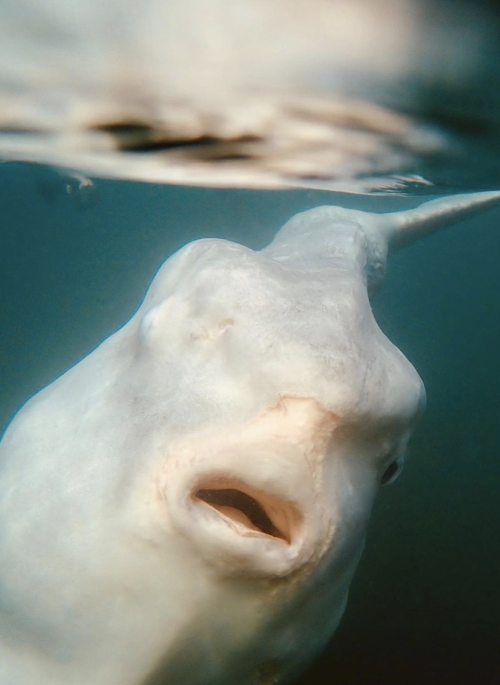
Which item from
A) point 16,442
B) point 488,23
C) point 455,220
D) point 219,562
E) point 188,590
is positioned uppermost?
point 455,220

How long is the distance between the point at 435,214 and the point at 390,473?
5.57m

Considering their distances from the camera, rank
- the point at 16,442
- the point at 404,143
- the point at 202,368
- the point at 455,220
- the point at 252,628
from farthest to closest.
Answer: the point at 455,220 < the point at 404,143 < the point at 16,442 < the point at 202,368 < the point at 252,628

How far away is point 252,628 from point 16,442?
1.47m

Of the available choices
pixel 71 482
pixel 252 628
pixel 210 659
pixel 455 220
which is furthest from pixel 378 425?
pixel 455 220

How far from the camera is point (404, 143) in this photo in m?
4.19

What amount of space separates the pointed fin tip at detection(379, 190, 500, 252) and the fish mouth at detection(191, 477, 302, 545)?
17.6 feet

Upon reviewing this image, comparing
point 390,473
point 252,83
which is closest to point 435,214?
point 252,83

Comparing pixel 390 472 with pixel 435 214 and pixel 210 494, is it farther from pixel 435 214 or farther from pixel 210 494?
pixel 435 214

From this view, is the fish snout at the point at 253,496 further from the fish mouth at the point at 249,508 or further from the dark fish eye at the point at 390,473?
the dark fish eye at the point at 390,473

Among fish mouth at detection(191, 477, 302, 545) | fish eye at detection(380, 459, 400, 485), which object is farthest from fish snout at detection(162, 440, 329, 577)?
fish eye at detection(380, 459, 400, 485)

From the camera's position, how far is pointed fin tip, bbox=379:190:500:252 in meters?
6.92

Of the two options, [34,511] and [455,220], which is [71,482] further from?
[455,220]

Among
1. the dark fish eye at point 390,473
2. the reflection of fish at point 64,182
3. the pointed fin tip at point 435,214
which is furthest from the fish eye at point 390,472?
the reflection of fish at point 64,182

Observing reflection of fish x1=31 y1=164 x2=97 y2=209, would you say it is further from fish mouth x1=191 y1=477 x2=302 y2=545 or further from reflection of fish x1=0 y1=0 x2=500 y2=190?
fish mouth x1=191 y1=477 x2=302 y2=545
